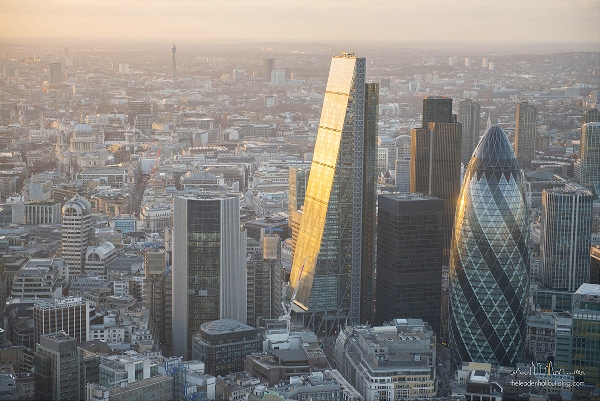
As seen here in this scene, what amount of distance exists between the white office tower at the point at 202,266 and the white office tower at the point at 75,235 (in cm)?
607

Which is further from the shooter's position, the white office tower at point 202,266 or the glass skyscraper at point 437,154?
the glass skyscraper at point 437,154

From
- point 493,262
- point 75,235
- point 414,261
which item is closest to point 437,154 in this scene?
point 414,261

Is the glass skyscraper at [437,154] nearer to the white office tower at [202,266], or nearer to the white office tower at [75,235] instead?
the white office tower at [202,266]

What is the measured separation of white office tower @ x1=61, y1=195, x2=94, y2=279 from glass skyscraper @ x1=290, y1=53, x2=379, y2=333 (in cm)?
652

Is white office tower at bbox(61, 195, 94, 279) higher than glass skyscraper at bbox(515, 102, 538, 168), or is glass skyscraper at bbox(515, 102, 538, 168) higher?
glass skyscraper at bbox(515, 102, 538, 168)

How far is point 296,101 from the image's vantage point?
132ft

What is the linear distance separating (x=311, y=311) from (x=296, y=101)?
792 inches

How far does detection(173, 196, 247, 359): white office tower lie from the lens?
19.2 meters

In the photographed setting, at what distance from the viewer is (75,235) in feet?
84.6

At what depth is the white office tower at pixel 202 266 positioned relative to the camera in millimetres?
19250
